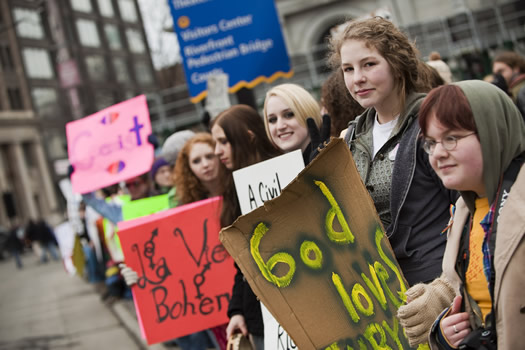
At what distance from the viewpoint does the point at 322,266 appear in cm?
247

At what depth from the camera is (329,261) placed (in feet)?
8.05

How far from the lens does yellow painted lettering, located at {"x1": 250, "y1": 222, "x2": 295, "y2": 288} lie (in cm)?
249

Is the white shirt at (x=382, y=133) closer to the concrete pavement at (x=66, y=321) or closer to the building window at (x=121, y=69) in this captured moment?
the concrete pavement at (x=66, y=321)

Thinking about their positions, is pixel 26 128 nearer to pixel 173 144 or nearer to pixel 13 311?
pixel 13 311

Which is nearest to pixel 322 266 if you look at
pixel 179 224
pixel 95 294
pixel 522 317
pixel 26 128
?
pixel 522 317

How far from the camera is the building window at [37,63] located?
62.5m

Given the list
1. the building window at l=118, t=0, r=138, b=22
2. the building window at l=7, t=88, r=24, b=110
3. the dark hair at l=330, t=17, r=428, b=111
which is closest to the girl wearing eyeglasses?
the dark hair at l=330, t=17, r=428, b=111

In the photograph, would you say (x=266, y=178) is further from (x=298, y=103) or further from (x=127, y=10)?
(x=127, y=10)

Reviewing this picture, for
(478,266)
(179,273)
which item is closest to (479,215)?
(478,266)

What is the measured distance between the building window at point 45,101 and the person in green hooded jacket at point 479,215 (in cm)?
6338

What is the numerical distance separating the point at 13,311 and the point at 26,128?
47954 mm

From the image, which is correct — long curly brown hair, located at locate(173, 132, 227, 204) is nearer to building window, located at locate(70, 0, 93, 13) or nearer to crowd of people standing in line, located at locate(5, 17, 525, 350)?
crowd of people standing in line, located at locate(5, 17, 525, 350)

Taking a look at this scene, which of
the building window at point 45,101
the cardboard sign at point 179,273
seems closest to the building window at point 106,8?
the building window at point 45,101

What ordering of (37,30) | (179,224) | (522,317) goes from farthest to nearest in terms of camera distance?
(37,30) < (179,224) < (522,317)
